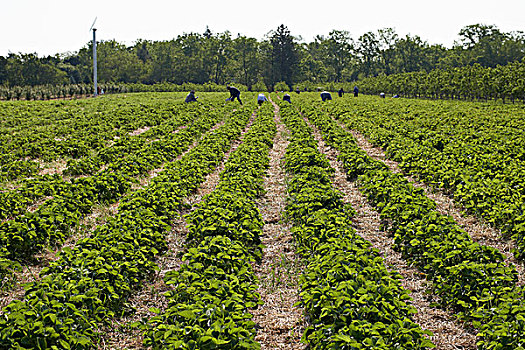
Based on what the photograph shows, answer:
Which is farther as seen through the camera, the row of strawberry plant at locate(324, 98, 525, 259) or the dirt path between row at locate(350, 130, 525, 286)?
the row of strawberry plant at locate(324, 98, 525, 259)

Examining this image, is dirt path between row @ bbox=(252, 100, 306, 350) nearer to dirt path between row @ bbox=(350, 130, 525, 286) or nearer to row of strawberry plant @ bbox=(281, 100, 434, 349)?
row of strawberry plant @ bbox=(281, 100, 434, 349)

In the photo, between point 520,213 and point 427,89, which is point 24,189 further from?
point 427,89

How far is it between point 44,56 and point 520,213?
90.4m

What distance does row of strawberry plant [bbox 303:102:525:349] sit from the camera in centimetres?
421

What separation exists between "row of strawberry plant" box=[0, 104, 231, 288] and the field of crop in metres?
0.03

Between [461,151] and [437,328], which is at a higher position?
[461,151]

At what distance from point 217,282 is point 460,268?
2985 mm

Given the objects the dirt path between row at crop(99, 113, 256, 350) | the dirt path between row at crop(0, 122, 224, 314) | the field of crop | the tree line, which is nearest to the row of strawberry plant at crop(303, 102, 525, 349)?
the field of crop

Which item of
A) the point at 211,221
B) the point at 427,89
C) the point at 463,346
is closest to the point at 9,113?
the point at 211,221

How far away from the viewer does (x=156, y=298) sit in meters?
5.59

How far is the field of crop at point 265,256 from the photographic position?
13.7 ft

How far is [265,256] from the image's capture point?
22.7ft

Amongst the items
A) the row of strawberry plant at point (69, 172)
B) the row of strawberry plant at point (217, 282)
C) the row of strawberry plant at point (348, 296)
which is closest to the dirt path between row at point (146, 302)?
the row of strawberry plant at point (217, 282)

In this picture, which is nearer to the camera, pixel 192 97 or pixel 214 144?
pixel 214 144
